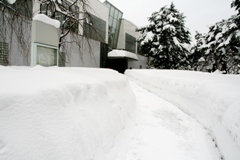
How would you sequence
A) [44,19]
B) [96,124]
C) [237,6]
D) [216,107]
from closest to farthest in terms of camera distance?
[96,124] → [216,107] → [44,19] → [237,6]

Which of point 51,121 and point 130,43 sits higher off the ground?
point 130,43

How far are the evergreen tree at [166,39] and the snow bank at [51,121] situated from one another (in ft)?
77.1

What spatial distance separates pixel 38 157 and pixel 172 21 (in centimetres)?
2640

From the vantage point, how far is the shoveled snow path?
2873 millimetres

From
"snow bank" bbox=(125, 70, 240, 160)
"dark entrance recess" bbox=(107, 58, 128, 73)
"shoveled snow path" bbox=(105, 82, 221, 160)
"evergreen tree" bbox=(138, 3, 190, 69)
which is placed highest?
"evergreen tree" bbox=(138, 3, 190, 69)

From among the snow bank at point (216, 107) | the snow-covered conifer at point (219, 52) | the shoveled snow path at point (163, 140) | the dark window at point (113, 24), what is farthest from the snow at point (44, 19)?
the dark window at point (113, 24)

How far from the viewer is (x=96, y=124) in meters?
2.71

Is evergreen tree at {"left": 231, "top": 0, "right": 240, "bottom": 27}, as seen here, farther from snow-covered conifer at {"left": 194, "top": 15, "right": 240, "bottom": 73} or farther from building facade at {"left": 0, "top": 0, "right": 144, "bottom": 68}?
building facade at {"left": 0, "top": 0, "right": 144, "bottom": 68}

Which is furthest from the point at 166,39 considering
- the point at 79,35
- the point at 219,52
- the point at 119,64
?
the point at 79,35

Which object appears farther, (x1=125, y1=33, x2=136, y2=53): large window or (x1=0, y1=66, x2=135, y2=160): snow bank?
(x1=125, y1=33, x2=136, y2=53): large window

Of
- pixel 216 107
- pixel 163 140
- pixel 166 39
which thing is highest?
pixel 166 39

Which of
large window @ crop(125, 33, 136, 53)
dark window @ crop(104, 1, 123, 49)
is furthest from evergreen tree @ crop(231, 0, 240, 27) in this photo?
large window @ crop(125, 33, 136, 53)

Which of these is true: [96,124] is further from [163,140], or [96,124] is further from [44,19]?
[44,19]

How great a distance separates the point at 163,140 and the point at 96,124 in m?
1.50
